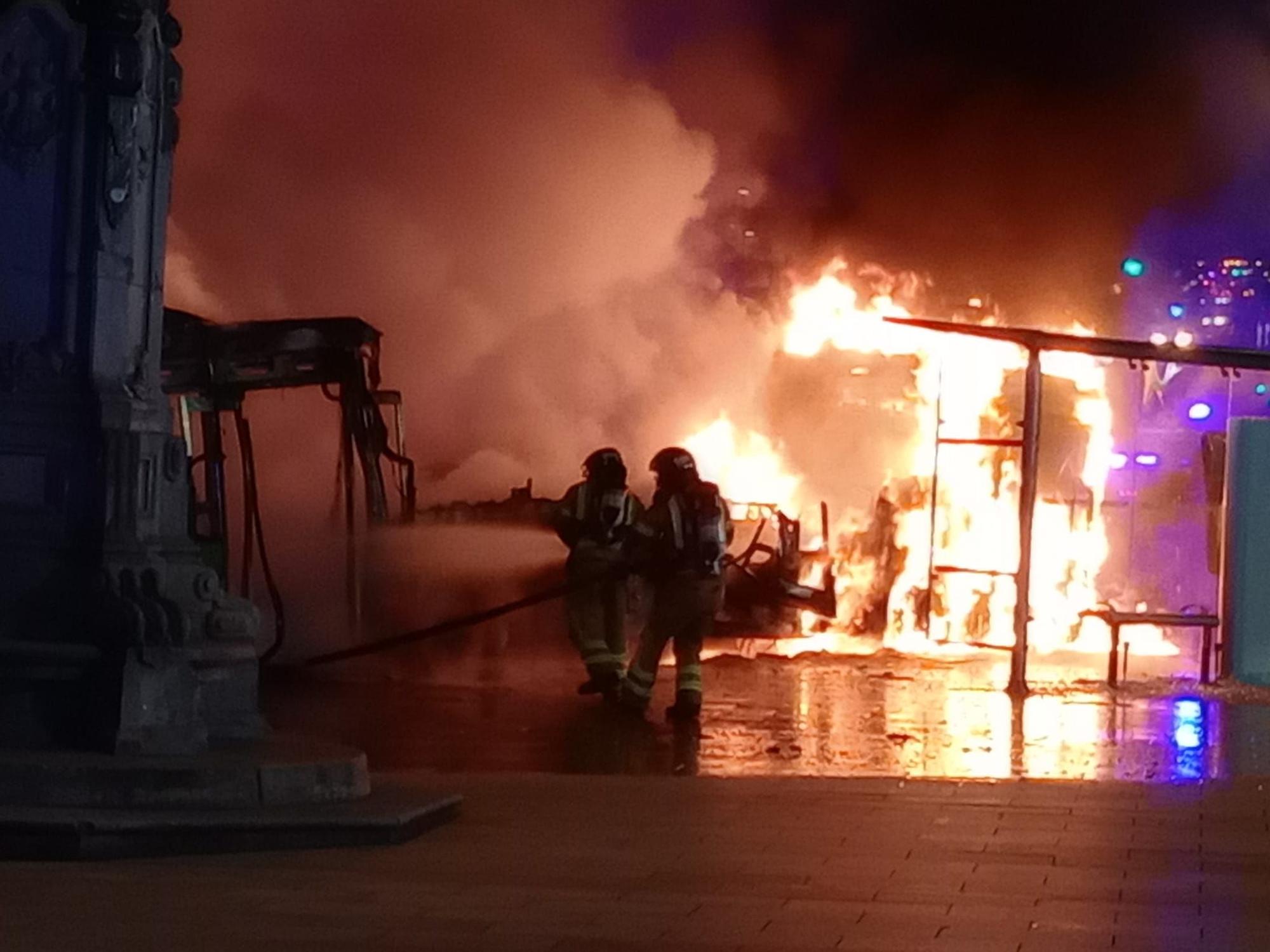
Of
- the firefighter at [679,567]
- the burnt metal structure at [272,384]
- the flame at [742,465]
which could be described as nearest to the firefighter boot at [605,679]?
the firefighter at [679,567]

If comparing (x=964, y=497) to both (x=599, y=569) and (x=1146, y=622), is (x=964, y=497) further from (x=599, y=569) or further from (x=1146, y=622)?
(x=599, y=569)

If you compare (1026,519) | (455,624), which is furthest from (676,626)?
(1026,519)

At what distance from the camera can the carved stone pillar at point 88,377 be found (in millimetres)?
8727

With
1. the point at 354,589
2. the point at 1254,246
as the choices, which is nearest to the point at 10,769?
the point at 354,589

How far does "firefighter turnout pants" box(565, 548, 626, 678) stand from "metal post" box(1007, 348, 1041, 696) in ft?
9.71

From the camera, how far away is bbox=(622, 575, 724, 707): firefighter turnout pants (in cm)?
1313

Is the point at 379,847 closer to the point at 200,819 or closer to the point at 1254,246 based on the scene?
the point at 200,819

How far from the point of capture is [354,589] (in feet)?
53.7

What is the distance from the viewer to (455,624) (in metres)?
14.8

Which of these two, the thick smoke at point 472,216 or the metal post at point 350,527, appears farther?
the thick smoke at point 472,216

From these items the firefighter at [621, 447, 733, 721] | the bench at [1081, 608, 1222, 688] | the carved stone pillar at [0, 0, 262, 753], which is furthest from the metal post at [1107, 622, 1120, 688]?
the carved stone pillar at [0, 0, 262, 753]

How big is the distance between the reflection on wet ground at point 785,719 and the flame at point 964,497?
1.54m

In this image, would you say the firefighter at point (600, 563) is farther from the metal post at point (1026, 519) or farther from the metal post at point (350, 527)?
the metal post at point (1026, 519)

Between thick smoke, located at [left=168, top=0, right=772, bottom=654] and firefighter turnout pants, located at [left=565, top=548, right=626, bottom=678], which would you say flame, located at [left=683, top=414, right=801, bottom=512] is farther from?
firefighter turnout pants, located at [left=565, top=548, right=626, bottom=678]
